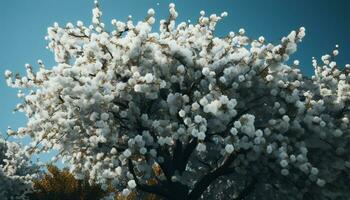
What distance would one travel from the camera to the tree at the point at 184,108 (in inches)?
464

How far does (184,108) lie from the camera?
12180 millimetres

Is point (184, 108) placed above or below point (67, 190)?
below

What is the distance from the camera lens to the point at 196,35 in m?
14.6

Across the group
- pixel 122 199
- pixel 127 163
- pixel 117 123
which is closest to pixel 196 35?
pixel 117 123

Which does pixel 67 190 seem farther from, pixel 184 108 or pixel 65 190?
pixel 184 108

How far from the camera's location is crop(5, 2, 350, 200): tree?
464 inches

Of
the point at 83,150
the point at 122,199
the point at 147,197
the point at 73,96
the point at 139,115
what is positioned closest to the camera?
the point at 73,96

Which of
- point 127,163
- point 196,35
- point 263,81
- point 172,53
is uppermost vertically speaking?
point 196,35

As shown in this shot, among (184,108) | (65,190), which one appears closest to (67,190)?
(65,190)

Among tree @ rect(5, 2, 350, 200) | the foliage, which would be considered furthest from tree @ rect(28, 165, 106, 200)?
tree @ rect(5, 2, 350, 200)

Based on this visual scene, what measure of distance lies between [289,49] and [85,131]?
6719 mm

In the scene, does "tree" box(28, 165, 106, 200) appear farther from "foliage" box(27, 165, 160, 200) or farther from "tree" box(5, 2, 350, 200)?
"tree" box(5, 2, 350, 200)

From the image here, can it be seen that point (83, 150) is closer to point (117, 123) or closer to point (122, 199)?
point (117, 123)

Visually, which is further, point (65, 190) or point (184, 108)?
point (65, 190)
